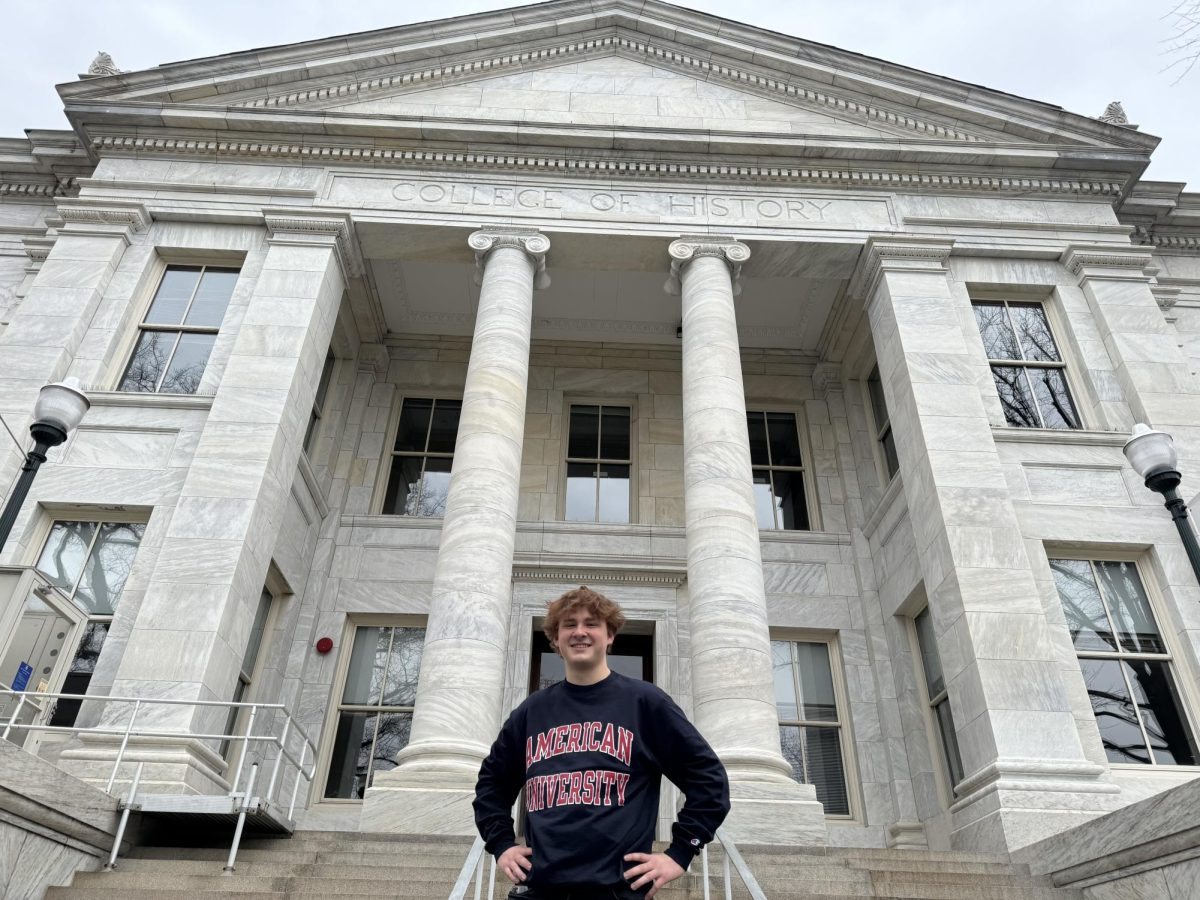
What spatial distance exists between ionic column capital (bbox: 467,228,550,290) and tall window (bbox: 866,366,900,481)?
6516 mm

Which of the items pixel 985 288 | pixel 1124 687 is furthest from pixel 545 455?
pixel 1124 687

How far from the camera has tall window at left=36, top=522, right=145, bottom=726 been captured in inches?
413

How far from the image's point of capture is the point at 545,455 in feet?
53.4

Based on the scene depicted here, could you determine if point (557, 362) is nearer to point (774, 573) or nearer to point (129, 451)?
point (774, 573)

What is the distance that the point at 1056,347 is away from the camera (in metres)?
13.7

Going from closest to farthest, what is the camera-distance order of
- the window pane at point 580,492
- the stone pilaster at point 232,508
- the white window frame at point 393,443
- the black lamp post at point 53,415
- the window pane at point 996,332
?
1. the black lamp post at point 53,415
2. the stone pilaster at point 232,508
3. the window pane at point 996,332
4. the white window frame at point 393,443
5. the window pane at point 580,492

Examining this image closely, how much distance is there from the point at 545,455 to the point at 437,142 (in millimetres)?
5833

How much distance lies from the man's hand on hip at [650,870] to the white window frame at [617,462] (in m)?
12.2

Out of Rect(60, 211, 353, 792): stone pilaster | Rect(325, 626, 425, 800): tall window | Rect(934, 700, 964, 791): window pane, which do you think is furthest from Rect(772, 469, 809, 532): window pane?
Rect(60, 211, 353, 792): stone pilaster

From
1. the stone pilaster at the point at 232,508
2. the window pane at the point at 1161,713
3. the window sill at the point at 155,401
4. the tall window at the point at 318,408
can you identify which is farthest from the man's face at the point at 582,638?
the tall window at the point at 318,408

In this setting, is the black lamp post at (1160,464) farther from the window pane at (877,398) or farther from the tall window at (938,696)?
the window pane at (877,398)

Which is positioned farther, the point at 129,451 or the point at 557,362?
the point at 557,362

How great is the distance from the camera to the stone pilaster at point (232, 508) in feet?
31.1

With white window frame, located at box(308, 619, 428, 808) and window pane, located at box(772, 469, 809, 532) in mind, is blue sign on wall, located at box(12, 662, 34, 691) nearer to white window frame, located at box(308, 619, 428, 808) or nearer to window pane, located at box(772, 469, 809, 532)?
white window frame, located at box(308, 619, 428, 808)
